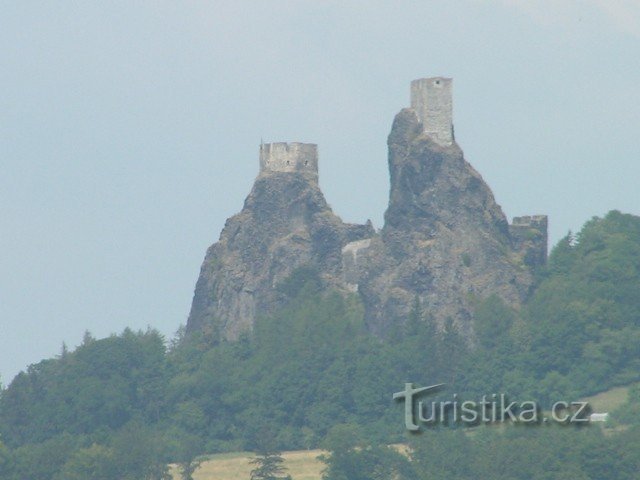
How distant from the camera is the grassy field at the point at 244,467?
488ft

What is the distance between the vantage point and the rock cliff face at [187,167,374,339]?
16688cm

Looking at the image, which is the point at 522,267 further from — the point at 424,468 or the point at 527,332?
the point at 424,468

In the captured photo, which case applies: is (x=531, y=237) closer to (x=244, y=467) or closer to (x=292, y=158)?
(x=292, y=158)

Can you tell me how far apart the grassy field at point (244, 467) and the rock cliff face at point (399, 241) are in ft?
42.2

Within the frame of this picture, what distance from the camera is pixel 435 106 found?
164000 millimetres

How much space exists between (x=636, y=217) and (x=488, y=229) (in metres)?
8.63

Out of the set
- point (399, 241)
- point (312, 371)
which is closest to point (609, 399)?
point (399, 241)

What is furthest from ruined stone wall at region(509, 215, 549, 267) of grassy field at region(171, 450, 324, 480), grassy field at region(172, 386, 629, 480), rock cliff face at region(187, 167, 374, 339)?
grassy field at region(171, 450, 324, 480)

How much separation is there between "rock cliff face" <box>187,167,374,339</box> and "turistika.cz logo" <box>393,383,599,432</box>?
14.8 metres

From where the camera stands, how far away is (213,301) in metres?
170

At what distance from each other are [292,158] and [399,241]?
6932mm

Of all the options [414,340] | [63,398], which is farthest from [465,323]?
[63,398]

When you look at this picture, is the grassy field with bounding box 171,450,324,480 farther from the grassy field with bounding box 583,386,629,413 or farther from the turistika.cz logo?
the grassy field with bounding box 583,386,629,413

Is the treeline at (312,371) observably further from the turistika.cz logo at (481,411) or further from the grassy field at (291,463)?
the turistika.cz logo at (481,411)
